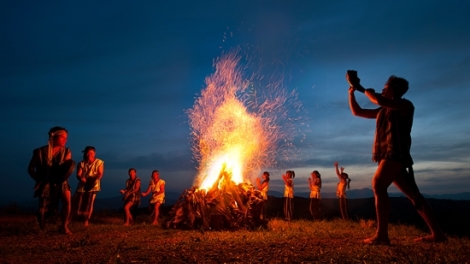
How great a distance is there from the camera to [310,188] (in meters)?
15.4

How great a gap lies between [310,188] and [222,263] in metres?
11.1

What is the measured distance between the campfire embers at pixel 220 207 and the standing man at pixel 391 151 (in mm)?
4452

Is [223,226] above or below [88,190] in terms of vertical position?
below

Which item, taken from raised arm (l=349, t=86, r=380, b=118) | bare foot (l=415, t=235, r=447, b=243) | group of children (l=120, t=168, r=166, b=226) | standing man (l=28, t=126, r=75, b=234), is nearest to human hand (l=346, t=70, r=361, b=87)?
raised arm (l=349, t=86, r=380, b=118)

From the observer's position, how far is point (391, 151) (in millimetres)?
5859

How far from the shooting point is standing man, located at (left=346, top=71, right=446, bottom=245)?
5848mm

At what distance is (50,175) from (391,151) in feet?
21.6

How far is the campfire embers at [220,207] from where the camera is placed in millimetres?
9930

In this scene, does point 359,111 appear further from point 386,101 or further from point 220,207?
point 220,207

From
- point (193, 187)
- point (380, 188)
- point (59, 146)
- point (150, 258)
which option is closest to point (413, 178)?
point (380, 188)

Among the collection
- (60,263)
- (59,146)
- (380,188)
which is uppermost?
(59,146)

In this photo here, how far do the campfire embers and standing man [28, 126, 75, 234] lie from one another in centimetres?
312

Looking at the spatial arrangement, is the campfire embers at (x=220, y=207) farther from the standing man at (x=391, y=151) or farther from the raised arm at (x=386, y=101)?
the raised arm at (x=386, y=101)

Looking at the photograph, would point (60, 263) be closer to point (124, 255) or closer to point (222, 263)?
point (124, 255)
